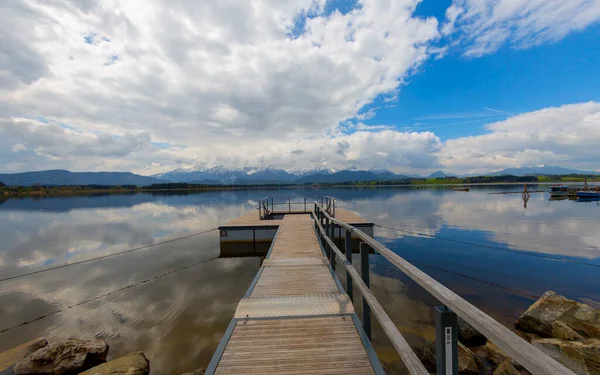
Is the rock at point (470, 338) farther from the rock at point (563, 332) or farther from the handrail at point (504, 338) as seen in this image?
the handrail at point (504, 338)

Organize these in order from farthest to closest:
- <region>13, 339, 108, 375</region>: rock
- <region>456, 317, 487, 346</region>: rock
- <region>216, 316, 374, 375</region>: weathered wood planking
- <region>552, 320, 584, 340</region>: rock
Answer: <region>456, 317, 487, 346</region>: rock → <region>552, 320, 584, 340</region>: rock → <region>13, 339, 108, 375</region>: rock → <region>216, 316, 374, 375</region>: weathered wood planking

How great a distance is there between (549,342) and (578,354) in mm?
509

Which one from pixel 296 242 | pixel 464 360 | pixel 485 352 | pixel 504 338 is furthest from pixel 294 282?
pixel 504 338

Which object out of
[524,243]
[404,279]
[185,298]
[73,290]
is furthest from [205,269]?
[524,243]

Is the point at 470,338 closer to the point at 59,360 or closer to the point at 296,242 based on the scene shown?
the point at 296,242

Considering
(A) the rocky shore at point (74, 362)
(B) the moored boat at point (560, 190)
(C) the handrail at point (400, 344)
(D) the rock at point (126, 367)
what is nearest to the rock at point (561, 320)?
(C) the handrail at point (400, 344)

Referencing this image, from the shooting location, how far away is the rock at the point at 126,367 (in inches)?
216

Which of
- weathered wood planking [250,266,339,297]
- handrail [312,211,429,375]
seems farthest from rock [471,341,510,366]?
handrail [312,211,429,375]

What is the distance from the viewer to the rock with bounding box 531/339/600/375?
4887mm

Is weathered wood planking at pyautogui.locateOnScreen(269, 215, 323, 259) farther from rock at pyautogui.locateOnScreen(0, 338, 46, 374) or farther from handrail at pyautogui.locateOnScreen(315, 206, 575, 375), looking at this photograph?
handrail at pyautogui.locateOnScreen(315, 206, 575, 375)

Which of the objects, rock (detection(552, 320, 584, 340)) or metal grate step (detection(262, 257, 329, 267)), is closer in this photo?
rock (detection(552, 320, 584, 340))

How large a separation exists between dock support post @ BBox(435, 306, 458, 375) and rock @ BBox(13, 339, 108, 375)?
313 inches

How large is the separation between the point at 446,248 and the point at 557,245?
22.7 ft

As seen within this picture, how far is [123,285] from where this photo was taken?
1155 centimetres
